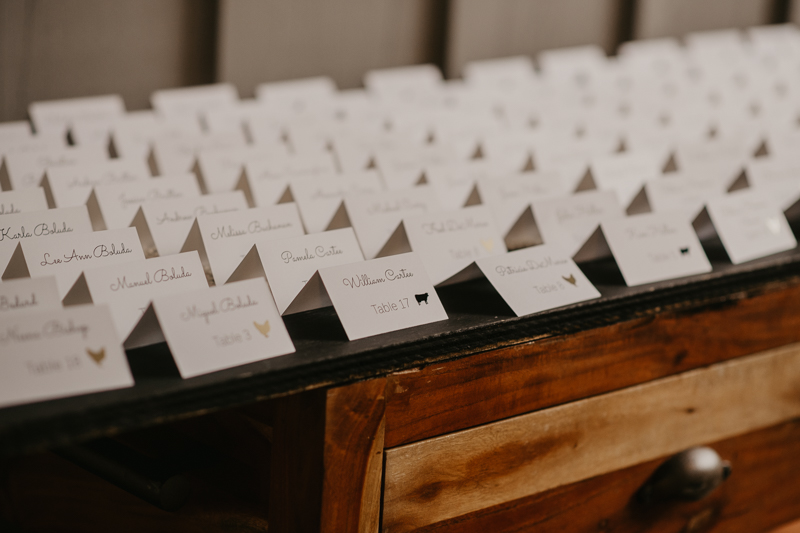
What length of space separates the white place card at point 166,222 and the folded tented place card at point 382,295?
23cm

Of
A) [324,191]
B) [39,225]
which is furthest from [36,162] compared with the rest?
[324,191]

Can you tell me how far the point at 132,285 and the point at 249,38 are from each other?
1.66 metres

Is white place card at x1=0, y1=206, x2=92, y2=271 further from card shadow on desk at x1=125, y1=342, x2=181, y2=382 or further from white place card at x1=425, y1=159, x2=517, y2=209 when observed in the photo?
white place card at x1=425, y1=159, x2=517, y2=209

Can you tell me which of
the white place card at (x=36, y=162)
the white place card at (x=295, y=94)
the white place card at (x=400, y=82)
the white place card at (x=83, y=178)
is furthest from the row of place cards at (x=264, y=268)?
the white place card at (x=400, y=82)

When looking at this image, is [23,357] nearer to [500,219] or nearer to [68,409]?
[68,409]

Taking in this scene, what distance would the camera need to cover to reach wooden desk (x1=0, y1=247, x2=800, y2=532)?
27.0 inches

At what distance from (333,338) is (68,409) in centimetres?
27

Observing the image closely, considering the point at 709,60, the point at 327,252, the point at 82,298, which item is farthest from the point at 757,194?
the point at 709,60

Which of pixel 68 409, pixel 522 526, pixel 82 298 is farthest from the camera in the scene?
pixel 522 526

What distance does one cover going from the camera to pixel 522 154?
1387 mm

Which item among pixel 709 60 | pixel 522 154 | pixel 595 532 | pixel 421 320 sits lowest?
pixel 595 532

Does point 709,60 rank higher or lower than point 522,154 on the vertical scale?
higher

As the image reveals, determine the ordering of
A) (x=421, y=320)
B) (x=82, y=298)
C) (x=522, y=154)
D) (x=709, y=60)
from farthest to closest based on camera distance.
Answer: (x=709, y=60)
(x=522, y=154)
(x=421, y=320)
(x=82, y=298)

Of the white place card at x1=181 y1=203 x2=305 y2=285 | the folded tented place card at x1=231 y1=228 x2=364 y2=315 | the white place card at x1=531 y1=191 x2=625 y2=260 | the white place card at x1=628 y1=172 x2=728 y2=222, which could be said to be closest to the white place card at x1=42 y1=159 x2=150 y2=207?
the white place card at x1=181 y1=203 x2=305 y2=285
